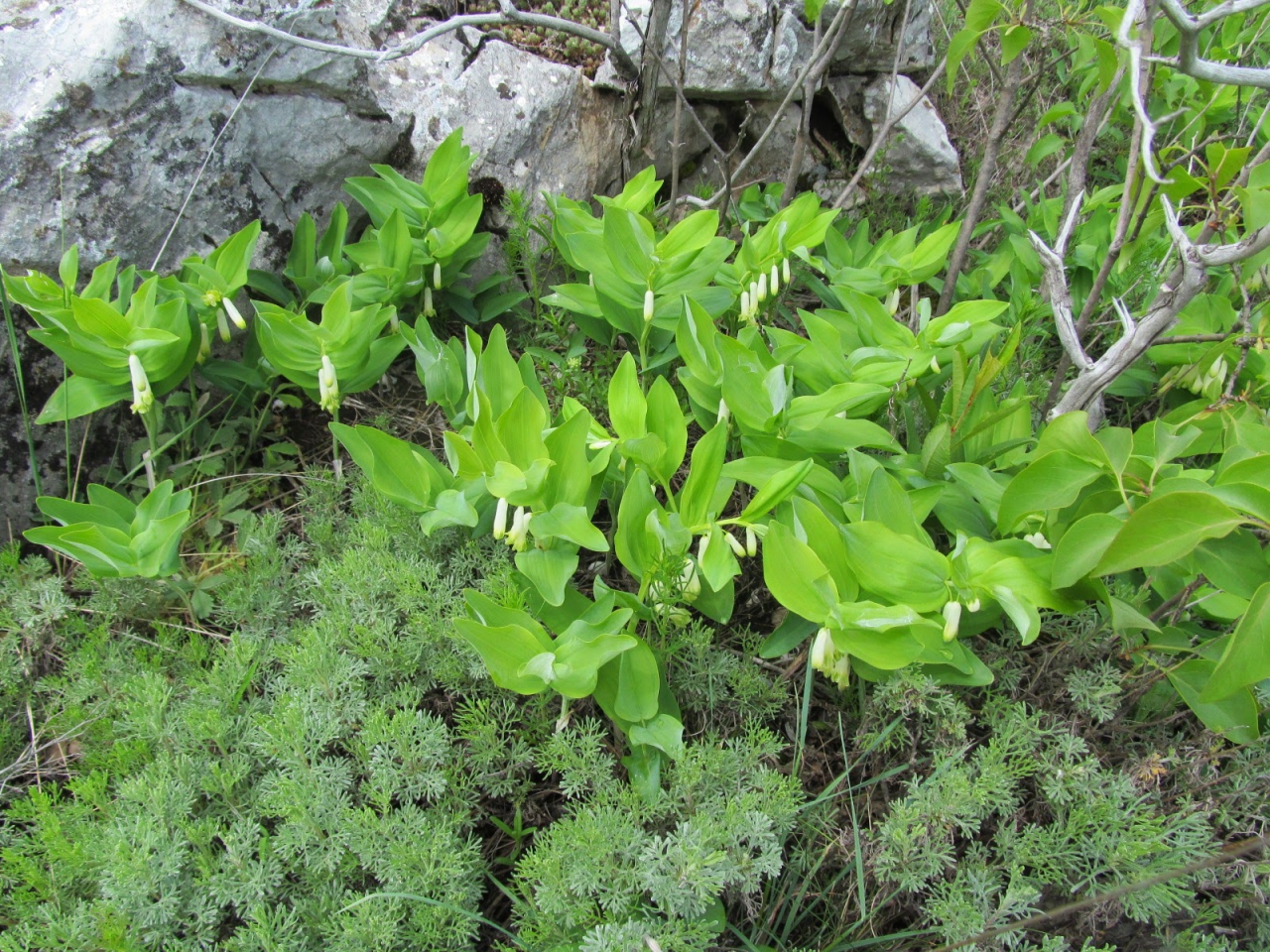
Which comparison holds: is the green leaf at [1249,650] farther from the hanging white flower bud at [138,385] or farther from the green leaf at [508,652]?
the hanging white flower bud at [138,385]

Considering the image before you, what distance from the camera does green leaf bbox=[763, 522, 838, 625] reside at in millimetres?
1535

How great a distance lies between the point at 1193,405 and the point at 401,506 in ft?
6.57

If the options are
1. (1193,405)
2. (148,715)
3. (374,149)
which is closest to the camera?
(148,715)

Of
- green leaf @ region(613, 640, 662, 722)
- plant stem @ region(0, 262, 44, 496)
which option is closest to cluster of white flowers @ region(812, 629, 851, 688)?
green leaf @ region(613, 640, 662, 722)

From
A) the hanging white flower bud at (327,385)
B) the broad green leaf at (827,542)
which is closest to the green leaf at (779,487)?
the broad green leaf at (827,542)

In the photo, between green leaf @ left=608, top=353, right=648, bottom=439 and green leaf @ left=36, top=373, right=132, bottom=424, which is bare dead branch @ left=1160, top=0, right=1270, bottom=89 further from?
green leaf @ left=36, top=373, right=132, bottom=424

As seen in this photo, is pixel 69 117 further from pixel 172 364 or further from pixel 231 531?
pixel 231 531

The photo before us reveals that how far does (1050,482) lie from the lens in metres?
1.54

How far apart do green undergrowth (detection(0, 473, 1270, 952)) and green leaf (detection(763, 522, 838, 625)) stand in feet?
0.73

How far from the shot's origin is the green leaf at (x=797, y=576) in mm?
1535

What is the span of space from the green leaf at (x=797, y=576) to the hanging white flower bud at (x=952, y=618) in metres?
0.20

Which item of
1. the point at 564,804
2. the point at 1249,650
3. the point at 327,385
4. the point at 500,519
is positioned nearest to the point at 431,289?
the point at 327,385

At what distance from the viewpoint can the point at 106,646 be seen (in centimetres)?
203

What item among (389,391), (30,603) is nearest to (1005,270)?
(389,391)
